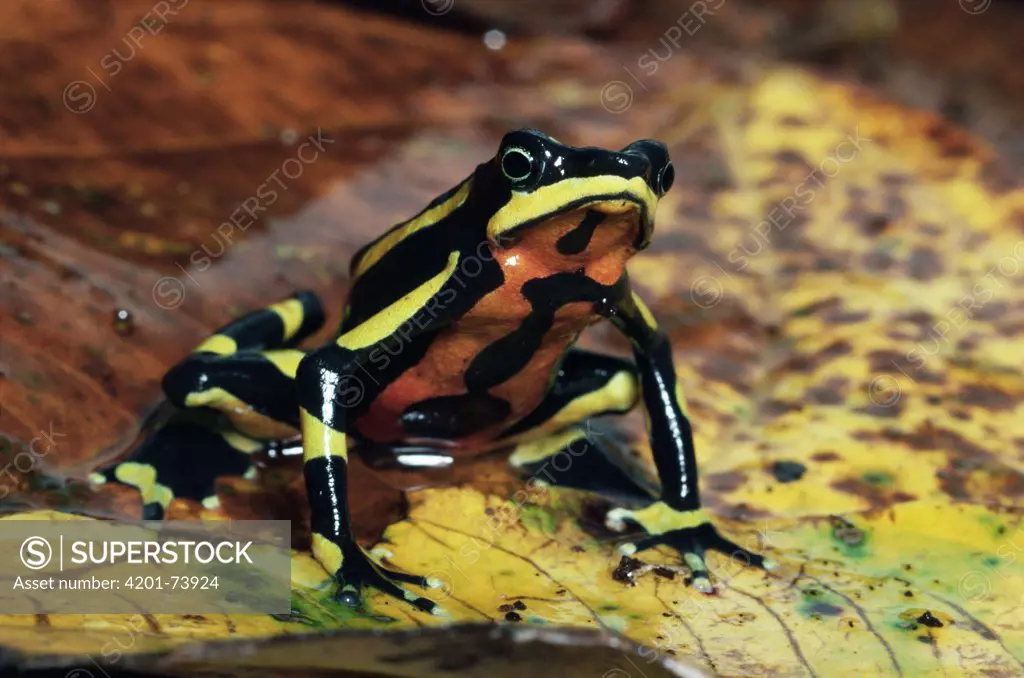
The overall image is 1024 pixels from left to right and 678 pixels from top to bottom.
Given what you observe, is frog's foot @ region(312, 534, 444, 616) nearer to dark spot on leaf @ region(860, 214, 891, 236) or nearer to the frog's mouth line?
the frog's mouth line

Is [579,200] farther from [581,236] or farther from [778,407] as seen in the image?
[778,407]

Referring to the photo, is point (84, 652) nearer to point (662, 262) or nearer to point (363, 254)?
point (363, 254)

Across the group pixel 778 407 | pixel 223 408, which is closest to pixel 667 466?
pixel 778 407

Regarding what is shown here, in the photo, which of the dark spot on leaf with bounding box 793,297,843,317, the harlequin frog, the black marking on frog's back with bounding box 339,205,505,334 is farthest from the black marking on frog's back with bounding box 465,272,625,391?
the dark spot on leaf with bounding box 793,297,843,317


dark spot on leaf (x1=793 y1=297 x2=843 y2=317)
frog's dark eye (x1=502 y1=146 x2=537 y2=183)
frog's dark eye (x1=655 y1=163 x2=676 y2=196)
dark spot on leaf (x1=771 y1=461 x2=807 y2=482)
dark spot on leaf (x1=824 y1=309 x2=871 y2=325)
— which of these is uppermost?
dark spot on leaf (x1=793 y1=297 x2=843 y2=317)

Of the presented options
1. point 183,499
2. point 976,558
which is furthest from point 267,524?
point 976,558

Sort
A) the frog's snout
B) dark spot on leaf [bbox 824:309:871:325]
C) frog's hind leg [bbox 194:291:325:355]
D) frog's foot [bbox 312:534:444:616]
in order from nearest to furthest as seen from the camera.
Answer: frog's foot [bbox 312:534:444:616] < the frog's snout < frog's hind leg [bbox 194:291:325:355] < dark spot on leaf [bbox 824:309:871:325]

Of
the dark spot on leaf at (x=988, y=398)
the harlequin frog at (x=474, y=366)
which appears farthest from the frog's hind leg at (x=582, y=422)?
the dark spot on leaf at (x=988, y=398)
